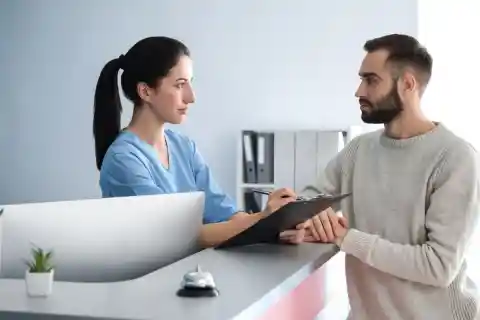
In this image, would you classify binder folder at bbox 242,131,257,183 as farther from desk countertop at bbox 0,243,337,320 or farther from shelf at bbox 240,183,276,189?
desk countertop at bbox 0,243,337,320

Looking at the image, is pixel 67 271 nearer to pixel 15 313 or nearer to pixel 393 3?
pixel 15 313

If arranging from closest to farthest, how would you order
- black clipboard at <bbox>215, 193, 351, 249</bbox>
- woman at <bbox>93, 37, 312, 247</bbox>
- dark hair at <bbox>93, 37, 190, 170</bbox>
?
black clipboard at <bbox>215, 193, 351, 249</bbox> → woman at <bbox>93, 37, 312, 247</bbox> → dark hair at <bbox>93, 37, 190, 170</bbox>

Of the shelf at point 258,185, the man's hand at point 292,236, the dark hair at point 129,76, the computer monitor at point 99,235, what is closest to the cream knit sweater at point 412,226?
the man's hand at point 292,236

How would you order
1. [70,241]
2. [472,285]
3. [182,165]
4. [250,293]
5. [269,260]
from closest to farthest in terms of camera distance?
[250,293] → [70,241] → [269,260] → [472,285] → [182,165]

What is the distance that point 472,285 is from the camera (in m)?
2.05

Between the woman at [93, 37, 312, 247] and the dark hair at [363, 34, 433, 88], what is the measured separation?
2.12 ft

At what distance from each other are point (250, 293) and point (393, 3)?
3829mm

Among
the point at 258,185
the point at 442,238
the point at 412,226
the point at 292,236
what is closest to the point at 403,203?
the point at 412,226

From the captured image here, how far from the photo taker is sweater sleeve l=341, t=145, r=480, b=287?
1.86 metres

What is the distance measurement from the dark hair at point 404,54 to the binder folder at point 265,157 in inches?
100

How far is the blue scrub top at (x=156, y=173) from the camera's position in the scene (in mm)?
2129

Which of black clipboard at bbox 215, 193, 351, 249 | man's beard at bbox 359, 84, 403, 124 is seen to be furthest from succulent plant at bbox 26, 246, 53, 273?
man's beard at bbox 359, 84, 403, 124

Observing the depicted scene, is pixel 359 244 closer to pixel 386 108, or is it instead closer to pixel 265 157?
pixel 386 108

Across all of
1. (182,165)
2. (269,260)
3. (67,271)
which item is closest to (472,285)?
(269,260)
